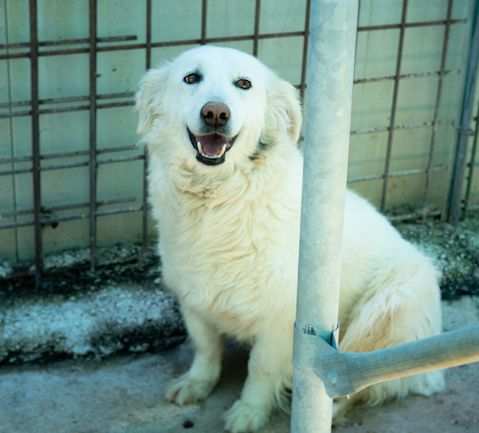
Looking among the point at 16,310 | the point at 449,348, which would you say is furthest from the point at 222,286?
the point at 449,348

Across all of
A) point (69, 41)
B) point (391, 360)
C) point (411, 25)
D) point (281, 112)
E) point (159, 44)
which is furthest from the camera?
point (411, 25)

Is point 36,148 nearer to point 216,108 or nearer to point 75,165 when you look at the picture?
point 75,165

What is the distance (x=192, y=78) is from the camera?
12.3ft

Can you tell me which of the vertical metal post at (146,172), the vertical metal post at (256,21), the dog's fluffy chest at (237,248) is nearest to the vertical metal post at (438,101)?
the vertical metal post at (256,21)

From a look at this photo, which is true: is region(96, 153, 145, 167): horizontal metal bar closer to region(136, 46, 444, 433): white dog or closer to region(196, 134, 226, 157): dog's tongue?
region(136, 46, 444, 433): white dog

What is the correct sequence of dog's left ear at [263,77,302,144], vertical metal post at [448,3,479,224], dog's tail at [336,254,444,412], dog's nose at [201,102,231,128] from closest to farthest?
dog's nose at [201,102,231,128], dog's left ear at [263,77,302,144], dog's tail at [336,254,444,412], vertical metal post at [448,3,479,224]

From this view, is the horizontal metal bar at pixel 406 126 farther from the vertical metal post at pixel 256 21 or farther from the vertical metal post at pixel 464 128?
the vertical metal post at pixel 256 21

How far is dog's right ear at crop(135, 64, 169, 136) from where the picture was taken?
3.94 m

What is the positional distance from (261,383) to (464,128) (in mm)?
2084

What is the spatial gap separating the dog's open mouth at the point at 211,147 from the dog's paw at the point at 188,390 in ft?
3.61

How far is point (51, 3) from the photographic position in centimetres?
456

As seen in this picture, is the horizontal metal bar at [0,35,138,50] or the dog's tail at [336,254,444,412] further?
the horizontal metal bar at [0,35,138,50]

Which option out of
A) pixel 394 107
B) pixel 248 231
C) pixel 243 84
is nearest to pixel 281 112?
pixel 243 84

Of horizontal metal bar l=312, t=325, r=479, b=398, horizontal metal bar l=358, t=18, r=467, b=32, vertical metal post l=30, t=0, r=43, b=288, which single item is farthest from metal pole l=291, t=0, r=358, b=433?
horizontal metal bar l=358, t=18, r=467, b=32
